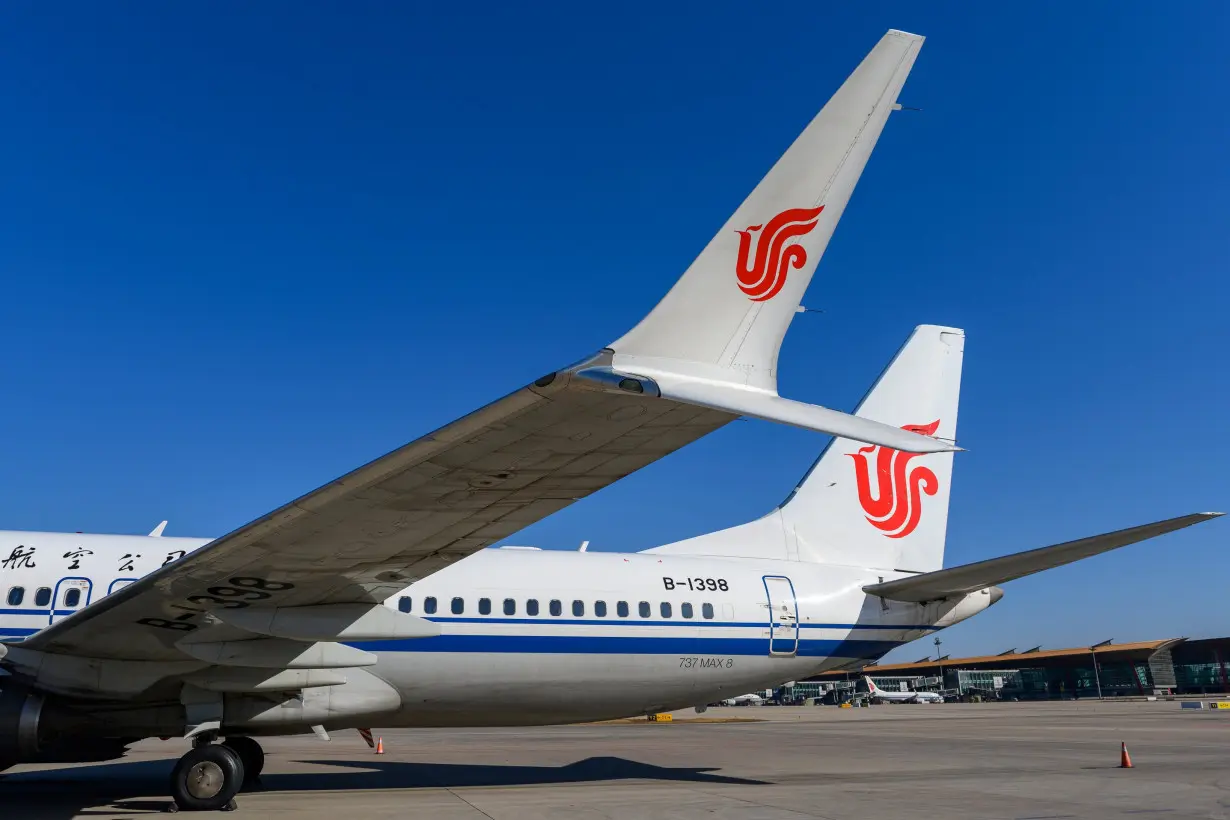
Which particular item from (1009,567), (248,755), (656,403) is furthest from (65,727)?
(1009,567)

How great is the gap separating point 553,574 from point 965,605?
23.4 ft

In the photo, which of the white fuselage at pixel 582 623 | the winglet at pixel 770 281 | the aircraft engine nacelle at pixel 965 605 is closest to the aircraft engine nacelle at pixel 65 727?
the white fuselage at pixel 582 623

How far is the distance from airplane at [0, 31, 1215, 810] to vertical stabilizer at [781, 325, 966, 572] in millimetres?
43

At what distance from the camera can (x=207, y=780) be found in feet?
33.9

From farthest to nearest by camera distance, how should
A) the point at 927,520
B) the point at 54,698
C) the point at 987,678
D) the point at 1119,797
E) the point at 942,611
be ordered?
the point at 987,678
the point at 927,520
the point at 942,611
the point at 1119,797
the point at 54,698

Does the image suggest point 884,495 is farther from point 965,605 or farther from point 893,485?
point 965,605

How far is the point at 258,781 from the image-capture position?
13461 mm

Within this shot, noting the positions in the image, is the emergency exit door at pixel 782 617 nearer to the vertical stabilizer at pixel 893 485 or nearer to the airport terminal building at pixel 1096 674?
A: the vertical stabilizer at pixel 893 485

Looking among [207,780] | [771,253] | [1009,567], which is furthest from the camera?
[1009,567]

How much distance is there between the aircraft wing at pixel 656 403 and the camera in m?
4.98

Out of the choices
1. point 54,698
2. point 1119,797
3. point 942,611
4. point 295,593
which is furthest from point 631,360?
point 942,611

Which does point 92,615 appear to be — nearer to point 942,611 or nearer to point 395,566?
point 395,566

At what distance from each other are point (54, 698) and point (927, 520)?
14.1 m

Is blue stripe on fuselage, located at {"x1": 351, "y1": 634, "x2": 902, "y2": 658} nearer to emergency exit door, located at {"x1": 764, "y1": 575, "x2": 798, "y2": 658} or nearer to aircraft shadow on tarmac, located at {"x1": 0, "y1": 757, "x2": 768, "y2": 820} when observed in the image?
emergency exit door, located at {"x1": 764, "y1": 575, "x2": 798, "y2": 658}
